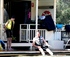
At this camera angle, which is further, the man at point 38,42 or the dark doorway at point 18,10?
the dark doorway at point 18,10

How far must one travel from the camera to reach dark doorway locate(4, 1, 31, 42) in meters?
16.2

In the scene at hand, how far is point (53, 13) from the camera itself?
→ 15.7 meters

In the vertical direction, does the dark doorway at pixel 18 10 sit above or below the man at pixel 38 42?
above

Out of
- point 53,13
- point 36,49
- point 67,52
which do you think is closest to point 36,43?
point 36,49

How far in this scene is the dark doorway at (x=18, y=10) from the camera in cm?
1616

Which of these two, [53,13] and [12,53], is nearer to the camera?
[12,53]

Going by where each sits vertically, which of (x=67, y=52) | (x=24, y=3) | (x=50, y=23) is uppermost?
(x=24, y=3)

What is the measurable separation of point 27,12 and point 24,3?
1.81 feet

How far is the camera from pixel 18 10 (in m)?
16.6

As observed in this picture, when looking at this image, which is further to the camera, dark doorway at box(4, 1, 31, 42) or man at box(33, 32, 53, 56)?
dark doorway at box(4, 1, 31, 42)

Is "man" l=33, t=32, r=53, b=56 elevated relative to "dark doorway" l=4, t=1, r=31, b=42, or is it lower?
lower

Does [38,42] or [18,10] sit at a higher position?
[18,10]

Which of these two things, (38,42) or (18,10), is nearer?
(38,42)

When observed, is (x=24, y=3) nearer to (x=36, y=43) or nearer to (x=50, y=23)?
(x=50, y=23)
